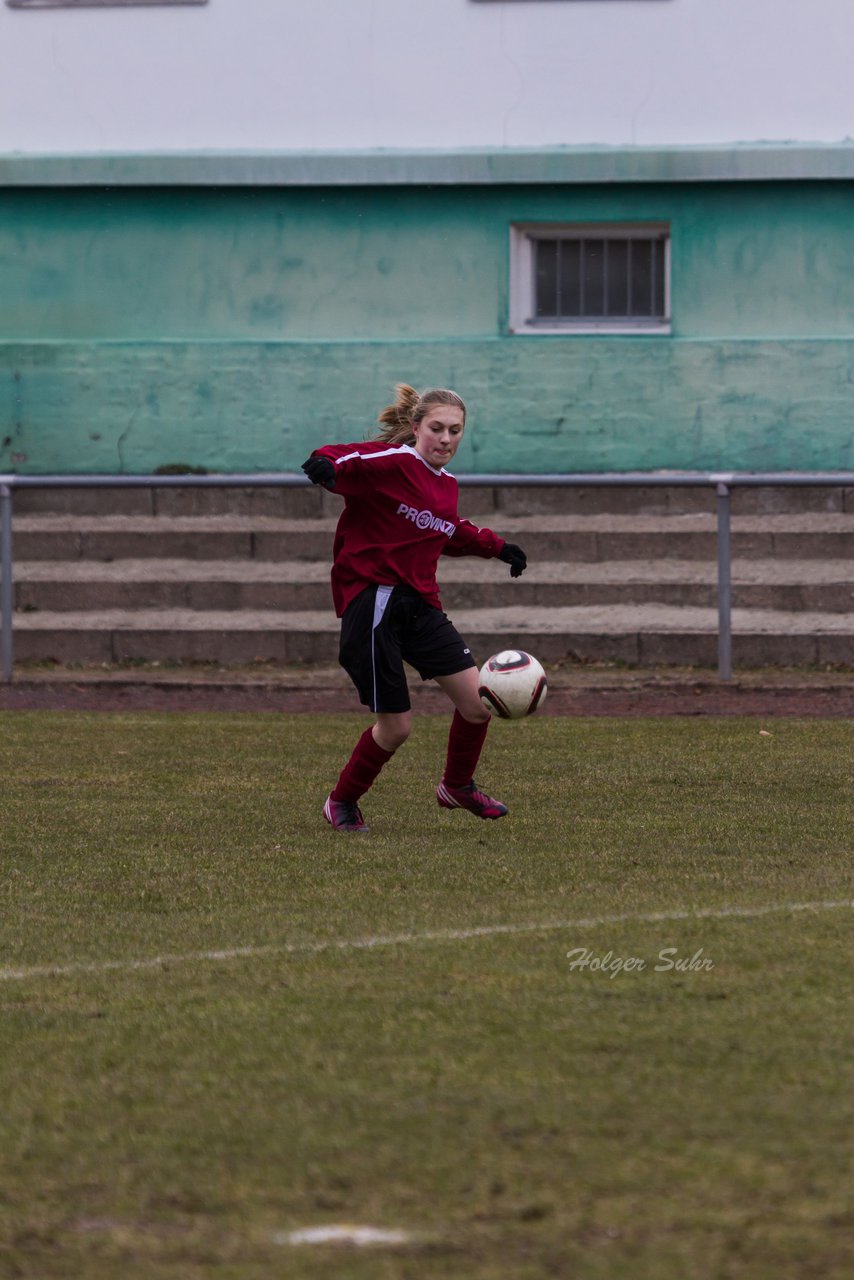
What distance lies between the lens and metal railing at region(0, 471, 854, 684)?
11.1m

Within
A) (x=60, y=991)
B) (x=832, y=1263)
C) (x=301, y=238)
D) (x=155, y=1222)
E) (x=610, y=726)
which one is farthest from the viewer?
(x=301, y=238)

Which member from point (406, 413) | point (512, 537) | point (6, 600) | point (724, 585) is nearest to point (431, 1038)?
point (406, 413)

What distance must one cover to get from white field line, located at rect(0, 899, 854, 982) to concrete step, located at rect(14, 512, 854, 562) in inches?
275

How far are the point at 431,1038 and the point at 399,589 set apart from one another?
3.00 m

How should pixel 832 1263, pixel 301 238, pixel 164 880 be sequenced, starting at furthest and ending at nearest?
pixel 301 238 < pixel 164 880 < pixel 832 1263

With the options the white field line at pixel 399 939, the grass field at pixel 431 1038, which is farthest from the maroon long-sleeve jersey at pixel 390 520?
the white field line at pixel 399 939

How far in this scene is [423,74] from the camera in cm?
1440

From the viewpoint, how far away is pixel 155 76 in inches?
578

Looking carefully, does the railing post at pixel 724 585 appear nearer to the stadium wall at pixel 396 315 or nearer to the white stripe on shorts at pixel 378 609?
the stadium wall at pixel 396 315

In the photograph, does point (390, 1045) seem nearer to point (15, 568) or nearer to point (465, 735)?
point (465, 735)

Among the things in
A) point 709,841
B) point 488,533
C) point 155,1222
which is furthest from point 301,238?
point 155,1222

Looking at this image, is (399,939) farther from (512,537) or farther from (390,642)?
(512,537)

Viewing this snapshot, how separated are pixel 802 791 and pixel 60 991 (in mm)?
3893

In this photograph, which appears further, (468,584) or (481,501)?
(481,501)
